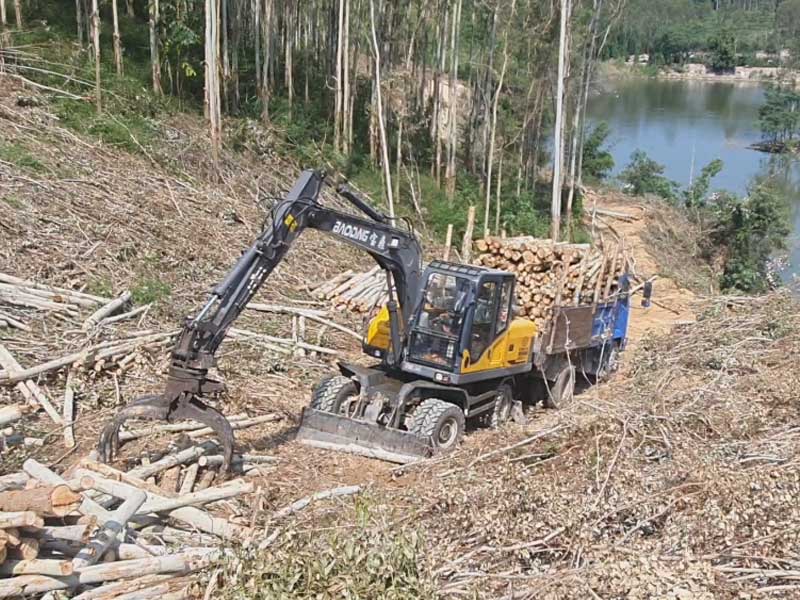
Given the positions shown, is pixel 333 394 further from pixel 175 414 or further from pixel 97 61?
pixel 97 61

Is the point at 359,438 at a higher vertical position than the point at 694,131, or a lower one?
higher

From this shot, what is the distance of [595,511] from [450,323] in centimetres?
374

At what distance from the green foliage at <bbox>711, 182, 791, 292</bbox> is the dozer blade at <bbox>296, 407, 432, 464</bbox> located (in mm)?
16627

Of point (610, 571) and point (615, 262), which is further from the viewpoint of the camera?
point (615, 262)

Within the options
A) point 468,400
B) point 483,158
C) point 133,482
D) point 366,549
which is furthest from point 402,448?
point 483,158

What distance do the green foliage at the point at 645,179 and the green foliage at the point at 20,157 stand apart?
2284 centimetres

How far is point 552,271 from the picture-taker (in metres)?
12.5

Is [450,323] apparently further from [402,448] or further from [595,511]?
[595,511]

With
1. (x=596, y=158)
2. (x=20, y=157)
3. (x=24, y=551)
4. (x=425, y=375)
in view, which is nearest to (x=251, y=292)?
(x=425, y=375)

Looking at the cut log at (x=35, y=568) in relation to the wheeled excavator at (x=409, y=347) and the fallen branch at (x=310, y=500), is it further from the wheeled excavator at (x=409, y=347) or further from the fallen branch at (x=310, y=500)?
the wheeled excavator at (x=409, y=347)

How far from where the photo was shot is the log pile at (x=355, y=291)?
46.9 ft

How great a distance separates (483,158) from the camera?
83.4 ft

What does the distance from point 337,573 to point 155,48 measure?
16.4m

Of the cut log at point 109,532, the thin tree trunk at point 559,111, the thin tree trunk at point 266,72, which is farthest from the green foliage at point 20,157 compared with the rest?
the thin tree trunk at point 559,111
